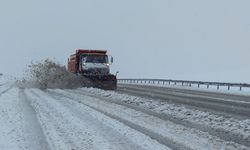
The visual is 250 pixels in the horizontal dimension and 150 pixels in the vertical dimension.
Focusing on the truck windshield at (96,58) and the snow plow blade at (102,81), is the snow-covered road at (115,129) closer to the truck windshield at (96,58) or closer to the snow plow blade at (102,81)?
the snow plow blade at (102,81)

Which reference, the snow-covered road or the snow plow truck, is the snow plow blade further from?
the snow-covered road

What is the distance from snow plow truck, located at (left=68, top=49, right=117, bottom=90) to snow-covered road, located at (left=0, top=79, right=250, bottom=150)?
15.9 meters

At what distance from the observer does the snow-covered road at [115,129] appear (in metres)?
9.21

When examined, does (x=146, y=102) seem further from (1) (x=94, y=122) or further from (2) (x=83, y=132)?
(2) (x=83, y=132)

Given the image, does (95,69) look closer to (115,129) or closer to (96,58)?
(96,58)

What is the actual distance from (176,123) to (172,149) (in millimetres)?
4520

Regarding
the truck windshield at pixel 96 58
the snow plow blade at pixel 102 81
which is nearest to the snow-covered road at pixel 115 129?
the snow plow blade at pixel 102 81

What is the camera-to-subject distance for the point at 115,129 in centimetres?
1145

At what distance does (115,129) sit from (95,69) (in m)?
22.6

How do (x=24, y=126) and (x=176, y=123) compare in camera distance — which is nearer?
(x=24, y=126)

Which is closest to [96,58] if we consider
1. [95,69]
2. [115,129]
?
[95,69]

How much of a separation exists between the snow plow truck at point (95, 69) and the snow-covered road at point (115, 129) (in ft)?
52.2

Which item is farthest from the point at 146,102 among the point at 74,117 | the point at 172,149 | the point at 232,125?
the point at 172,149

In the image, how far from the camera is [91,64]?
34.1 meters
